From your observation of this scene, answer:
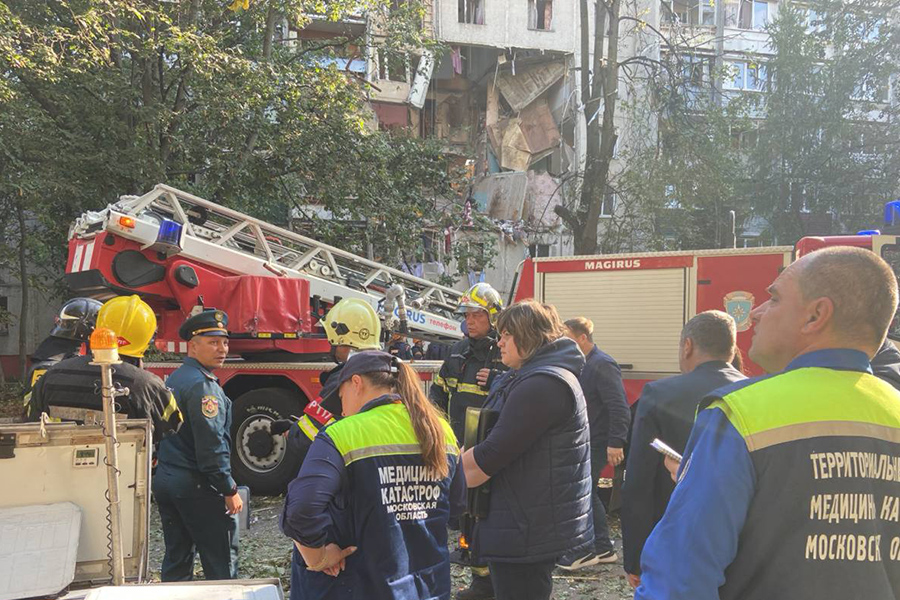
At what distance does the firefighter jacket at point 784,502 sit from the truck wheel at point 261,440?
6367 millimetres

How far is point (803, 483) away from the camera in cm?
145

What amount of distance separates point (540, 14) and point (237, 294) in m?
22.3

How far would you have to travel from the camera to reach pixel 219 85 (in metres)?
11.9

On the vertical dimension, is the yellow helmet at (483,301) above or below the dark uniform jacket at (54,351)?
above

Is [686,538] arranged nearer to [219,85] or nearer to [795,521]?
[795,521]

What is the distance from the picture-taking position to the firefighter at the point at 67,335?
4.77 metres

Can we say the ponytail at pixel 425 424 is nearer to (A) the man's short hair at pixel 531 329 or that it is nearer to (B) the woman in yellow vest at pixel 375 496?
(B) the woman in yellow vest at pixel 375 496

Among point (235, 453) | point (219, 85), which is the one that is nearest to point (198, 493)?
point (235, 453)

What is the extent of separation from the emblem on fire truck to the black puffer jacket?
4.14 m

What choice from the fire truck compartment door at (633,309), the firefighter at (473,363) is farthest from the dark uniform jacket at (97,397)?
the fire truck compartment door at (633,309)

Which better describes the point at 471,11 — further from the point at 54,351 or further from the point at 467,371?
the point at 54,351

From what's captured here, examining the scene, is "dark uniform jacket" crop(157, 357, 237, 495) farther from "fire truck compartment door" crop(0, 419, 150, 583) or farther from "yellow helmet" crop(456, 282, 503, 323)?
"yellow helmet" crop(456, 282, 503, 323)

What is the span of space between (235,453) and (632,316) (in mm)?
4369

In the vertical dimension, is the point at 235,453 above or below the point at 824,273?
below
